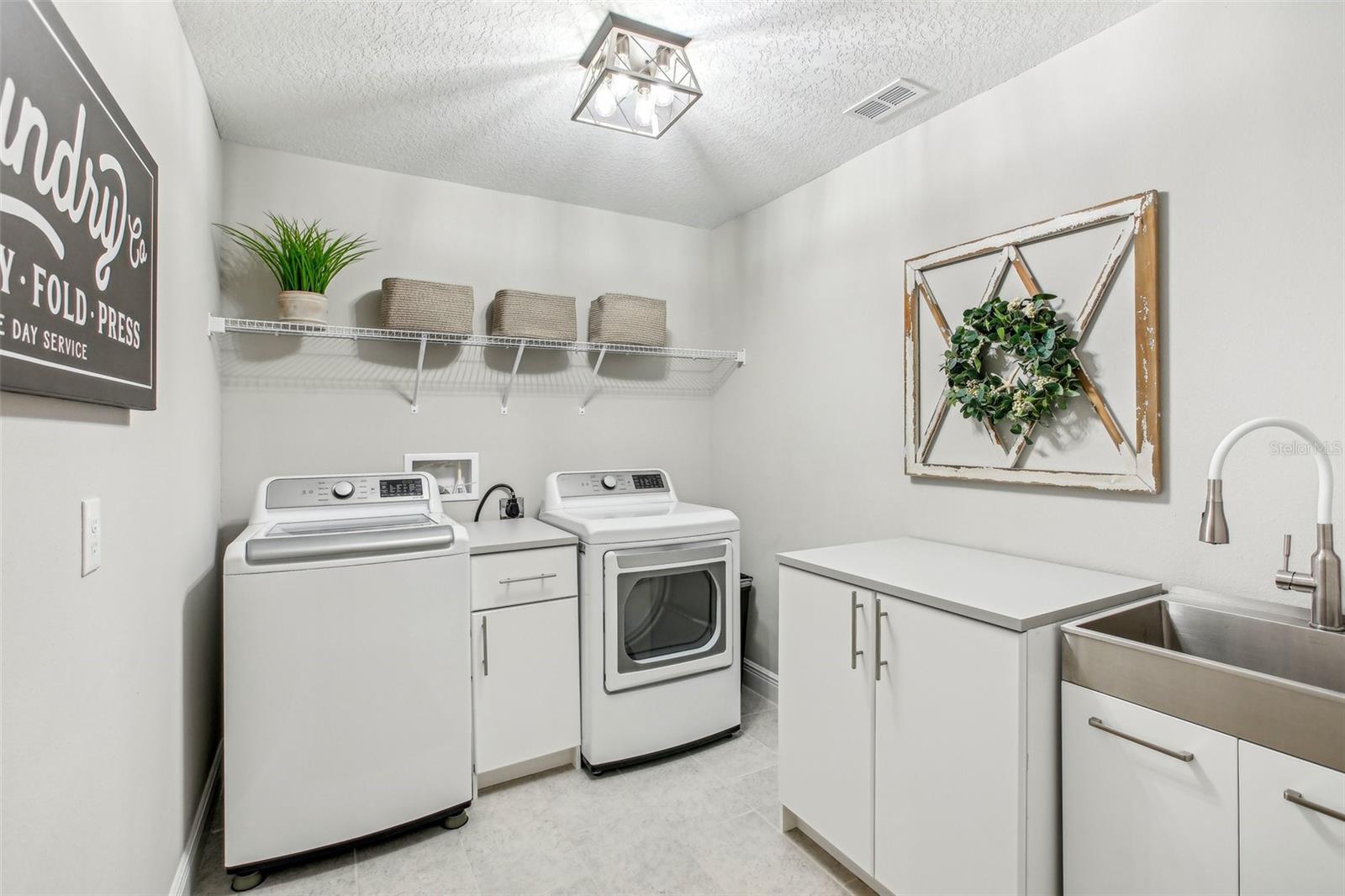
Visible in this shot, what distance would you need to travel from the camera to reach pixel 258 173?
256 centimetres

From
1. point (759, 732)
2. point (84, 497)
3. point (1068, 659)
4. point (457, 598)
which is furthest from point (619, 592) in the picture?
point (84, 497)

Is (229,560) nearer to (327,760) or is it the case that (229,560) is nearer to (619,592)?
(327,760)

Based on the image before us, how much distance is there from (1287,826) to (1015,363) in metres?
1.30

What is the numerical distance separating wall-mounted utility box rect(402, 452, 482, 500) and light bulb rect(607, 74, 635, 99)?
5.37ft

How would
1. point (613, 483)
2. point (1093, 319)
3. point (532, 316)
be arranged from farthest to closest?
point (613, 483) → point (532, 316) → point (1093, 319)

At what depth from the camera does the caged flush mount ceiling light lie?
1.82 m

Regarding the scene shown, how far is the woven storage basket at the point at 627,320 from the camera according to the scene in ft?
9.91

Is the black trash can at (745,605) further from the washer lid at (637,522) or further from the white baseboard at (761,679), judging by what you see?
the washer lid at (637,522)

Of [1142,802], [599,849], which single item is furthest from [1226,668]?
[599,849]

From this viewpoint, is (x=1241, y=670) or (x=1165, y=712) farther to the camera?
(x=1165, y=712)

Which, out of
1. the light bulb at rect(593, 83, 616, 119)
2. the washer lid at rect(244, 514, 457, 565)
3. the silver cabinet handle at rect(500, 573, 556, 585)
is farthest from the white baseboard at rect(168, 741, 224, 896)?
the light bulb at rect(593, 83, 616, 119)

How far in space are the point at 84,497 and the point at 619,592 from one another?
1.64 meters

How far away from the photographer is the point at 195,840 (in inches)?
75.2

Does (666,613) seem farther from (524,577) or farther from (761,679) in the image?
(761,679)
